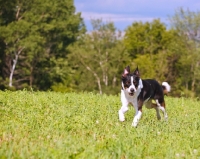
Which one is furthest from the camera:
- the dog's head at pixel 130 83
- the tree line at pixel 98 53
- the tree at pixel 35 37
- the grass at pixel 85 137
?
the tree line at pixel 98 53

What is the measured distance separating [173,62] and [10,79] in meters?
22.9

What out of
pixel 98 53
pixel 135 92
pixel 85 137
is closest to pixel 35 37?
pixel 98 53

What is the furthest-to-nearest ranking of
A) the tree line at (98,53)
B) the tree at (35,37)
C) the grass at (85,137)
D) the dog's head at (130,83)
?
the tree line at (98,53) < the tree at (35,37) < the dog's head at (130,83) < the grass at (85,137)

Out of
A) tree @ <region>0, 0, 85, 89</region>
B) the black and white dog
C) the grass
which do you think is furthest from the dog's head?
tree @ <region>0, 0, 85, 89</region>

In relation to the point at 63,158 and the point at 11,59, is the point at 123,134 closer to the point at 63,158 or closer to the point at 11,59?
the point at 63,158

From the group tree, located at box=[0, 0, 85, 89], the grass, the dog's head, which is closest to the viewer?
the grass

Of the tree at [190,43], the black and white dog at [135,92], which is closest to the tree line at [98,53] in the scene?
the tree at [190,43]

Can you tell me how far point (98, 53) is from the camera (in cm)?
5872

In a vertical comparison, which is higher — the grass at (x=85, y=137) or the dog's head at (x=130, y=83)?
the dog's head at (x=130, y=83)

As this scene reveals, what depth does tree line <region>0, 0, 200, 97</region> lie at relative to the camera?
172 feet

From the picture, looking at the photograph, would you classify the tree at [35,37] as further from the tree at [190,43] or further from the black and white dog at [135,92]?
the black and white dog at [135,92]

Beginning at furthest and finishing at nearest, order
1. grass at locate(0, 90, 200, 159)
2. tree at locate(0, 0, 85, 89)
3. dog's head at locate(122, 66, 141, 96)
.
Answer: tree at locate(0, 0, 85, 89)
dog's head at locate(122, 66, 141, 96)
grass at locate(0, 90, 200, 159)

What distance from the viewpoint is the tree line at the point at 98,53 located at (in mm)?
52438

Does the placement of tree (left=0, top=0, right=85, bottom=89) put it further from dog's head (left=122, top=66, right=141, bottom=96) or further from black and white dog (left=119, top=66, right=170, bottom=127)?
dog's head (left=122, top=66, right=141, bottom=96)
